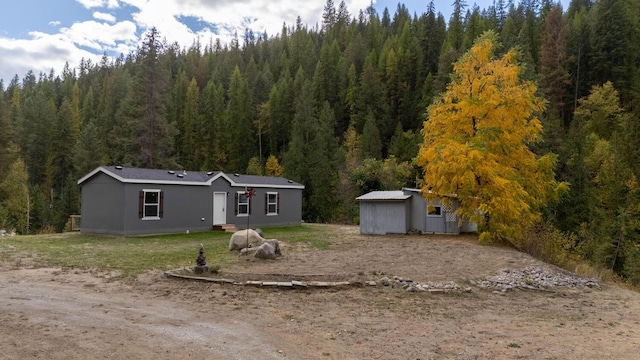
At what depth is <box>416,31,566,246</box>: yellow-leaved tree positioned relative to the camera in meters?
16.5

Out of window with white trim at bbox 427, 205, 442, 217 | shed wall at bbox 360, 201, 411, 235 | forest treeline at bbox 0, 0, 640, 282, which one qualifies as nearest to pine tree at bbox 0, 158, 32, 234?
forest treeline at bbox 0, 0, 640, 282

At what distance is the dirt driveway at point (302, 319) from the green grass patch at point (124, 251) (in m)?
1.13

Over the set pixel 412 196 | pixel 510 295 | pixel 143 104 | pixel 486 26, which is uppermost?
pixel 486 26

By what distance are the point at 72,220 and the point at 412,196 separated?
1796 centimetres

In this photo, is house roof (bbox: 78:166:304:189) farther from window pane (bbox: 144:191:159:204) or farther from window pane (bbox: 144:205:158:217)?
window pane (bbox: 144:205:158:217)

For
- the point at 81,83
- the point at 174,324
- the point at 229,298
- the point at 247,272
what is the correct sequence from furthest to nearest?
the point at 81,83 → the point at 247,272 → the point at 229,298 → the point at 174,324

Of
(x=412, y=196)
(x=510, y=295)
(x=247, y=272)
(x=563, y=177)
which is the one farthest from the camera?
(x=563, y=177)

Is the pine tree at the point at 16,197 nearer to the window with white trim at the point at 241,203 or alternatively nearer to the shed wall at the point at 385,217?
the window with white trim at the point at 241,203

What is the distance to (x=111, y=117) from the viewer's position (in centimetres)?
5541

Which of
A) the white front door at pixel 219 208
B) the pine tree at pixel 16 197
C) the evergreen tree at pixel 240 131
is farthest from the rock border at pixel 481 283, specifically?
the evergreen tree at pixel 240 131

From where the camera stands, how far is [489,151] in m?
17.2

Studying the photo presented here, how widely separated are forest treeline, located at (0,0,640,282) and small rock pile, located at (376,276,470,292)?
15284mm

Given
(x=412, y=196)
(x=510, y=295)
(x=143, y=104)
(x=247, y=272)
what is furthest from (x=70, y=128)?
(x=510, y=295)

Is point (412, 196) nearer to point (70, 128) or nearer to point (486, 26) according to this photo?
point (486, 26)
